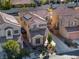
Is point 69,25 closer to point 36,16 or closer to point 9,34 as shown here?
point 36,16

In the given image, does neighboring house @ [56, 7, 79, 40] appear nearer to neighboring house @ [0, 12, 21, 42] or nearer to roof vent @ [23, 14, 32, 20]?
roof vent @ [23, 14, 32, 20]

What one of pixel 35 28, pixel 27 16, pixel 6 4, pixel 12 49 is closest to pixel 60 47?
pixel 35 28

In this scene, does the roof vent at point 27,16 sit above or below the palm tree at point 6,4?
below

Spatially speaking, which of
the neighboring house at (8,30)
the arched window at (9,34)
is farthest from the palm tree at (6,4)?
the arched window at (9,34)

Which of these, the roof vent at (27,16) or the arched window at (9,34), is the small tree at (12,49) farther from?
the roof vent at (27,16)

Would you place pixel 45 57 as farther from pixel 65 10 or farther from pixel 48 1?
pixel 48 1

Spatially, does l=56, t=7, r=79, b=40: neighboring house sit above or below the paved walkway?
above

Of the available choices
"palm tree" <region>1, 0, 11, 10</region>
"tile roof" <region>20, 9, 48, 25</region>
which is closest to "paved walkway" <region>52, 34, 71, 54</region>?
"tile roof" <region>20, 9, 48, 25</region>

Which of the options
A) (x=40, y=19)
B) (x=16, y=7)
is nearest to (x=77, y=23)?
(x=40, y=19)
